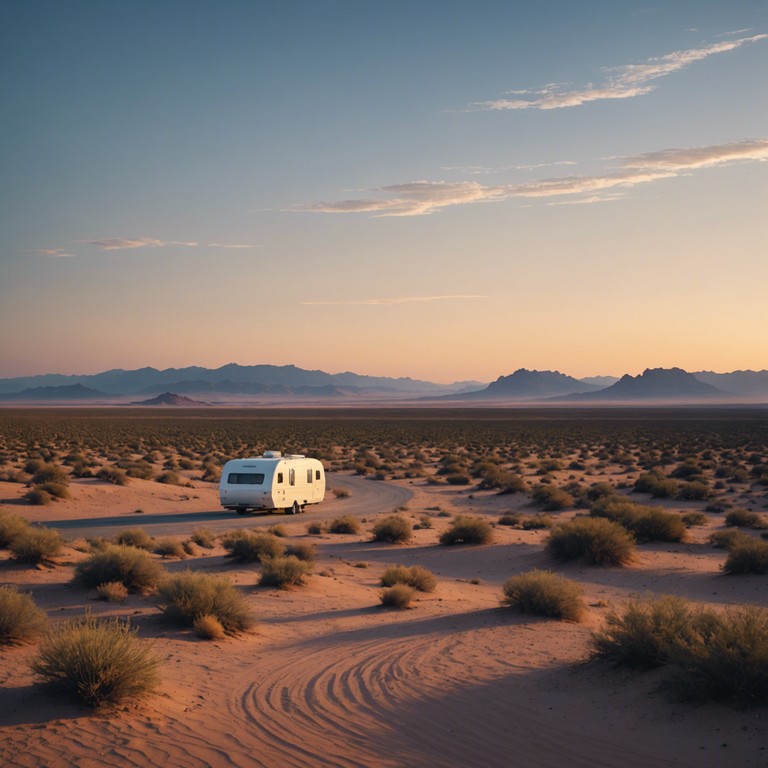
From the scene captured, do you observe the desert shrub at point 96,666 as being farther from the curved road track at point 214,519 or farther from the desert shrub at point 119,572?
the curved road track at point 214,519

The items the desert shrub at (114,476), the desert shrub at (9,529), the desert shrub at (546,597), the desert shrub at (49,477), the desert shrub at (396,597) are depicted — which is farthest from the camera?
the desert shrub at (114,476)

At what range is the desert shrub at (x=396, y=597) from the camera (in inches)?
573

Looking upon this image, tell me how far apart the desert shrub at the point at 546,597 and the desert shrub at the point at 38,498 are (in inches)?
770

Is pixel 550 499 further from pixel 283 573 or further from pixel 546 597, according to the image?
pixel 546 597

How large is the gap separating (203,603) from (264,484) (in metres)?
15.4

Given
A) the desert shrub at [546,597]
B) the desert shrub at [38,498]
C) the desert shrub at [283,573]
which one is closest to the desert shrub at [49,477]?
the desert shrub at [38,498]

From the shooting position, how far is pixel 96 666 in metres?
8.22

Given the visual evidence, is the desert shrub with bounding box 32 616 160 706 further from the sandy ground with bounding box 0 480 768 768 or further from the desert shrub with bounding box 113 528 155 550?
the desert shrub with bounding box 113 528 155 550

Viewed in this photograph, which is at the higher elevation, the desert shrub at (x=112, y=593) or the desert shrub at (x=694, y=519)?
the desert shrub at (x=112, y=593)

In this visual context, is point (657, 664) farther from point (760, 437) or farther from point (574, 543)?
point (760, 437)

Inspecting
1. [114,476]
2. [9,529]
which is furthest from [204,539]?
[114,476]

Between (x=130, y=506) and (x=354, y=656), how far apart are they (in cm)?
2075

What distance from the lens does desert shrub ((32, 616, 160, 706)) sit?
826 centimetres

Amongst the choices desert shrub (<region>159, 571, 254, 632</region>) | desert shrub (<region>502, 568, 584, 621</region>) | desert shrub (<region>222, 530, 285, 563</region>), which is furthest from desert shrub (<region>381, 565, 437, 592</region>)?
desert shrub (<region>159, 571, 254, 632</region>)
